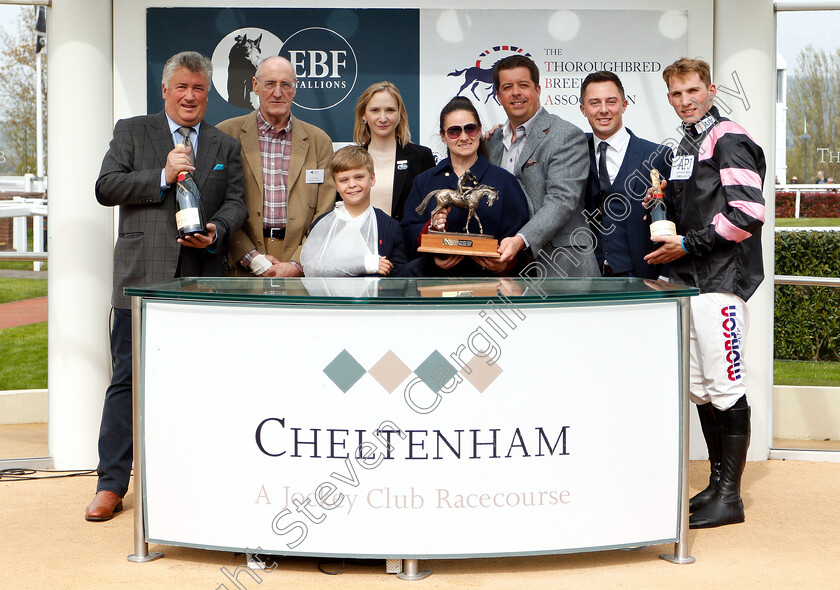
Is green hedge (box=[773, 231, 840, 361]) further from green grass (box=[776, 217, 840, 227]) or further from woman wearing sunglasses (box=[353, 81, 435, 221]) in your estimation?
woman wearing sunglasses (box=[353, 81, 435, 221])

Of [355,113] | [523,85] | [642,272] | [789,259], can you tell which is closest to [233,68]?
[355,113]

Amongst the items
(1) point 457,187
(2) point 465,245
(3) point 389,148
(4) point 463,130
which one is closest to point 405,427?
(2) point 465,245

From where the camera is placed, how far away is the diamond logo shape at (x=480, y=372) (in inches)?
144

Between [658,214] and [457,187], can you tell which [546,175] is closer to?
[457,187]

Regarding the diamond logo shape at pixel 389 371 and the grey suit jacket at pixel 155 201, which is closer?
the diamond logo shape at pixel 389 371

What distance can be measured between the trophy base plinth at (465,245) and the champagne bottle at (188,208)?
Answer: 45.1 inches

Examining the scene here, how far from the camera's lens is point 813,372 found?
23.6 feet

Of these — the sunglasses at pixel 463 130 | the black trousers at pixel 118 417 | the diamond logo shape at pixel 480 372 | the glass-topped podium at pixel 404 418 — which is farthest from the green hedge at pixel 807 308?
the black trousers at pixel 118 417

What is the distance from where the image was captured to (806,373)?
281 inches

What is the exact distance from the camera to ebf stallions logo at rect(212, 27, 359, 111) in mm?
6078

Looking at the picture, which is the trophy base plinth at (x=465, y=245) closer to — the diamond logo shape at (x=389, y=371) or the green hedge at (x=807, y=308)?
the diamond logo shape at (x=389, y=371)

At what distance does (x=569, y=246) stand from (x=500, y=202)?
18.8 inches

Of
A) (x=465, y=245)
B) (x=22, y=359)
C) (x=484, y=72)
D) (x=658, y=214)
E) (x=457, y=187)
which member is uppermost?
(x=484, y=72)

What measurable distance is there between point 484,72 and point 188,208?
239cm
